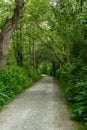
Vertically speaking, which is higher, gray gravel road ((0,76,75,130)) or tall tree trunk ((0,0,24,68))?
tall tree trunk ((0,0,24,68))

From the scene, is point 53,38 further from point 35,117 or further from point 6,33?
point 35,117

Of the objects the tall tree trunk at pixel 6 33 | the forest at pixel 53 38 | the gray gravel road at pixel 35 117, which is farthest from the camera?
the tall tree trunk at pixel 6 33

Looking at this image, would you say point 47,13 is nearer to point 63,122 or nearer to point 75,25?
point 75,25

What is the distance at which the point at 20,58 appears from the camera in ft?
102

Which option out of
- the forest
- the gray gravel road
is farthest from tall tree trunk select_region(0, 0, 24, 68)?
the gray gravel road

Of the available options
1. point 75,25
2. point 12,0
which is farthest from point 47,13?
point 75,25

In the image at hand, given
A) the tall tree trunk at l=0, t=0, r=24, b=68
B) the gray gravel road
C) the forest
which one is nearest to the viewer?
the gray gravel road

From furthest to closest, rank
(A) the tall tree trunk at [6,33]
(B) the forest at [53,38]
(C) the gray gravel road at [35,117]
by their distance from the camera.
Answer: (A) the tall tree trunk at [6,33] → (B) the forest at [53,38] → (C) the gray gravel road at [35,117]

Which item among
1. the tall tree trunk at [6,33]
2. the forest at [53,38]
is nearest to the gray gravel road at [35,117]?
the forest at [53,38]

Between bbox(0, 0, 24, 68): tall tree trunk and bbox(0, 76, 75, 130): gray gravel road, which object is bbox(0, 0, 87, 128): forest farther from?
bbox(0, 76, 75, 130): gray gravel road

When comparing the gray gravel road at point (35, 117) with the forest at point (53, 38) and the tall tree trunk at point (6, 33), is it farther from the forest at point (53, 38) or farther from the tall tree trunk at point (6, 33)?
the tall tree trunk at point (6, 33)

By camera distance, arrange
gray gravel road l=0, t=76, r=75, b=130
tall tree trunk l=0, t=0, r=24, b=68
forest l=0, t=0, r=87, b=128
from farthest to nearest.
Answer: tall tree trunk l=0, t=0, r=24, b=68
forest l=0, t=0, r=87, b=128
gray gravel road l=0, t=76, r=75, b=130

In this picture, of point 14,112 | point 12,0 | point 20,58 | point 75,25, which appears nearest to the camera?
point 14,112

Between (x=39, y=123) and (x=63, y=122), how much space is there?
88 cm
